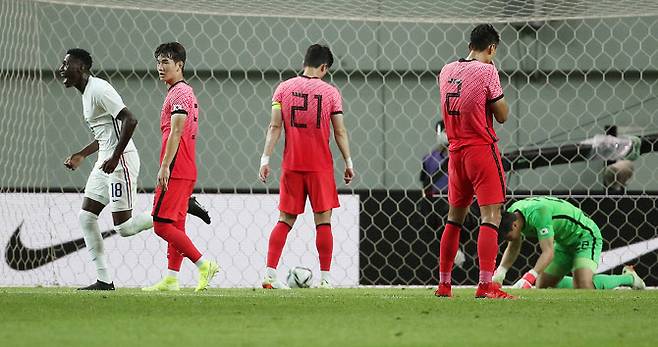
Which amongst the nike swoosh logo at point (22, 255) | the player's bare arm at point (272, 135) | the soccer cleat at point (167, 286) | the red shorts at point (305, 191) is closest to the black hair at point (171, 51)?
the player's bare arm at point (272, 135)

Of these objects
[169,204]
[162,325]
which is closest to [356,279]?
[169,204]

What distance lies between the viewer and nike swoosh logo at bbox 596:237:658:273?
806cm

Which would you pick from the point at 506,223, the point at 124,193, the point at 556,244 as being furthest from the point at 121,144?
the point at 556,244

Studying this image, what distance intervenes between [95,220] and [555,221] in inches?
122

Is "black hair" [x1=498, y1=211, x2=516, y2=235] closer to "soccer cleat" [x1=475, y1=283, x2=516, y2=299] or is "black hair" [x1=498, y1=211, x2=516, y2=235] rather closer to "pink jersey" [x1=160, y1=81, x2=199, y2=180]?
"soccer cleat" [x1=475, y1=283, x2=516, y2=299]

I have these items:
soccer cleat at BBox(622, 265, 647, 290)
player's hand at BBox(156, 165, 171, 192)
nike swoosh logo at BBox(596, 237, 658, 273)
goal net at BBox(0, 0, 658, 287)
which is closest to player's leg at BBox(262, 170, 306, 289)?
player's hand at BBox(156, 165, 171, 192)

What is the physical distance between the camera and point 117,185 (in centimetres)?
613

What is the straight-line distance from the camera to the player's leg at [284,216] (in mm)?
6871

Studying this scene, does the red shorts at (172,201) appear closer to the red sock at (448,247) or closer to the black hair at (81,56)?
the black hair at (81,56)

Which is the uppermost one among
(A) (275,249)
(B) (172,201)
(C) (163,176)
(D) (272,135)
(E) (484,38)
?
(E) (484,38)

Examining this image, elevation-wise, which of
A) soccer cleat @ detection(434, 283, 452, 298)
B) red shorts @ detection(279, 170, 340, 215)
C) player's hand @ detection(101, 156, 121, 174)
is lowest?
soccer cleat @ detection(434, 283, 452, 298)

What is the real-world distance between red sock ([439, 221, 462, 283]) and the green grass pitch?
0.22 meters

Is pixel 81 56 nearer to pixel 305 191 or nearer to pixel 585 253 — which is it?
pixel 305 191

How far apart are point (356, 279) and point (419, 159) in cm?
271
